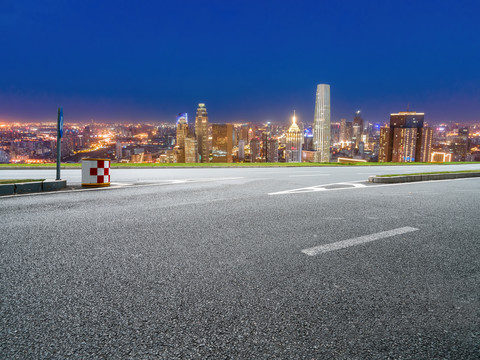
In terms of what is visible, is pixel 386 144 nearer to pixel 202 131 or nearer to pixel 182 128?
pixel 202 131

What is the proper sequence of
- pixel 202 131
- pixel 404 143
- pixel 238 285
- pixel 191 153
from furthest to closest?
pixel 202 131, pixel 404 143, pixel 191 153, pixel 238 285

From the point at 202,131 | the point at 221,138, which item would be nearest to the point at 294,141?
the point at 221,138

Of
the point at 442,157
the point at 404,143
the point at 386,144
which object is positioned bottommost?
the point at 442,157

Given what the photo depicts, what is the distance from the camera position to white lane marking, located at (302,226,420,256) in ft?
11.9

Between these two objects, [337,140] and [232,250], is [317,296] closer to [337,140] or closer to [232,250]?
[232,250]

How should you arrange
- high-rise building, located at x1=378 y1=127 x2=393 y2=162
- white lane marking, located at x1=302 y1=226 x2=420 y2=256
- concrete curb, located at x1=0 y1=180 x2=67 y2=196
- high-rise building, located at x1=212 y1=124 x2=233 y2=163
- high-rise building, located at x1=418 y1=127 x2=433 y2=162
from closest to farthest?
white lane marking, located at x1=302 y1=226 x2=420 y2=256, concrete curb, located at x1=0 y1=180 x2=67 y2=196, high-rise building, located at x1=378 y1=127 x2=393 y2=162, high-rise building, located at x1=418 y1=127 x2=433 y2=162, high-rise building, located at x1=212 y1=124 x2=233 y2=163

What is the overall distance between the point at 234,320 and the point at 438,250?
2.84 meters

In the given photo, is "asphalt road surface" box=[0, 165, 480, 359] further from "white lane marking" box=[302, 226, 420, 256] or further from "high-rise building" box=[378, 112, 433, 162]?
"high-rise building" box=[378, 112, 433, 162]

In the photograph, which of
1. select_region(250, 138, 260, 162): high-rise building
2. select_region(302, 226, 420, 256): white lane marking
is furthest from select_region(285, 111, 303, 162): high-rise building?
select_region(302, 226, 420, 256): white lane marking

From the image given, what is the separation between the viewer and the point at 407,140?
123 meters

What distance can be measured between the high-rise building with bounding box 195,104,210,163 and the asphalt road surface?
109 metres

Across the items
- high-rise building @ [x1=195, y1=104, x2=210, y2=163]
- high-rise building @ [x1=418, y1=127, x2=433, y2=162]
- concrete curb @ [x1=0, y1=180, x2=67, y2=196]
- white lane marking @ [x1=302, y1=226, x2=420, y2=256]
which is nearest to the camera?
white lane marking @ [x1=302, y1=226, x2=420, y2=256]

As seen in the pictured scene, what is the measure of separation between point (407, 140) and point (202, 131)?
80.0 metres

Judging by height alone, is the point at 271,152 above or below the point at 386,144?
below
